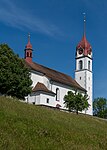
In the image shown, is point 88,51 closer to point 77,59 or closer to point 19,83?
point 77,59

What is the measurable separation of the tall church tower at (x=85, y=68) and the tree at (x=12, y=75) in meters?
31.3

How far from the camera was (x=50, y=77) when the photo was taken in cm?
6366

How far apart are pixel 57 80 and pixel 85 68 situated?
45.9ft

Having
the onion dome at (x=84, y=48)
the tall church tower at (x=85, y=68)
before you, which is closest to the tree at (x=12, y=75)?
the tall church tower at (x=85, y=68)

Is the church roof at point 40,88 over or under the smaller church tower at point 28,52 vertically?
under

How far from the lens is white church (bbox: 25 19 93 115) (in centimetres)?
5842

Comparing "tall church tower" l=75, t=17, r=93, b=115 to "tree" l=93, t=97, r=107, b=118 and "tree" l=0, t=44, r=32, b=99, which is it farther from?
"tree" l=0, t=44, r=32, b=99

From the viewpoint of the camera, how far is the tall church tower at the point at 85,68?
77188mm

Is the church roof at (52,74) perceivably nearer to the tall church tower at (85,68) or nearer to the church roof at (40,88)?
the tall church tower at (85,68)

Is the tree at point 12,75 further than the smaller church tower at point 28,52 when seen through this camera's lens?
No

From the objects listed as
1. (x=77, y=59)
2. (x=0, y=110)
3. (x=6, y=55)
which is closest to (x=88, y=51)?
(x=77, y=59)

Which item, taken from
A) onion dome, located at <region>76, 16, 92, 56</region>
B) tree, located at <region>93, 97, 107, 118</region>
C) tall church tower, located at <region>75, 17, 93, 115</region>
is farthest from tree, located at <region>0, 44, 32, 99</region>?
tree, located at <region>93, 97, 107, 118</region>

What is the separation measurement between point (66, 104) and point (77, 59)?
19.9 metres

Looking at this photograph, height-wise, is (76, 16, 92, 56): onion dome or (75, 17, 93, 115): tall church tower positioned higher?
(76, 16, 92, 56): onion dome
